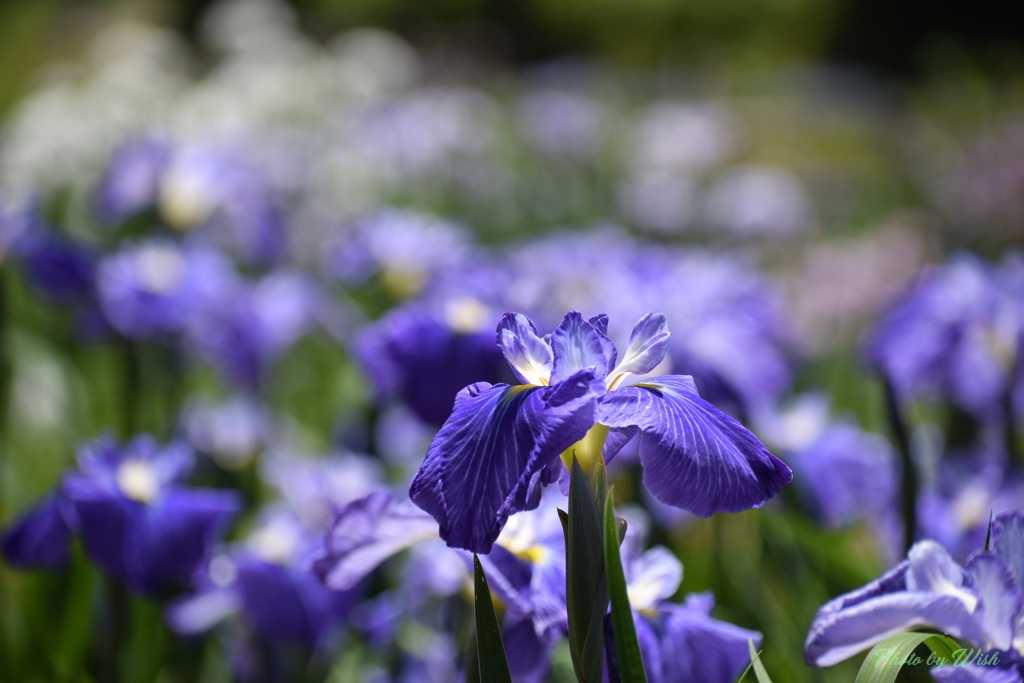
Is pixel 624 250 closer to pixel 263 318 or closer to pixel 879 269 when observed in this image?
pixel 263 318

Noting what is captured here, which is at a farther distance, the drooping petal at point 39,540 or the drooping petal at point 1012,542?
the drooping petal at point 39,540

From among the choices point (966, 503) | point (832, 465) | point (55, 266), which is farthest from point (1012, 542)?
point (55, 266)

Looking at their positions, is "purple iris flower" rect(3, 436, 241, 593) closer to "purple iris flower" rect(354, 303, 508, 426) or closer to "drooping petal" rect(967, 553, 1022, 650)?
"purple iris flower" rect(354, 303, 508, 426)

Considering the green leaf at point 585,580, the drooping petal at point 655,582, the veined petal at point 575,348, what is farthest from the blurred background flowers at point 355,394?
the veined petal at point 575,348

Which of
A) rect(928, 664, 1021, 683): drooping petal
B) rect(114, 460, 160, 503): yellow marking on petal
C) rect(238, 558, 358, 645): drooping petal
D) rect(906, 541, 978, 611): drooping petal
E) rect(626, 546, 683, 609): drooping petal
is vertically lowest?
rect(238, 558, 358, 645): drooping petal

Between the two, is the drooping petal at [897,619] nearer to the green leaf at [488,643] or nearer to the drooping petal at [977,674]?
the drooping petal at [977,674]

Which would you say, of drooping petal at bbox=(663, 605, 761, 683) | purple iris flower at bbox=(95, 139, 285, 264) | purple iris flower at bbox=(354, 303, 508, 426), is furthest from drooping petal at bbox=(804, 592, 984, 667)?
purple iris flower at bbox=(95, 139, 285, 264)
